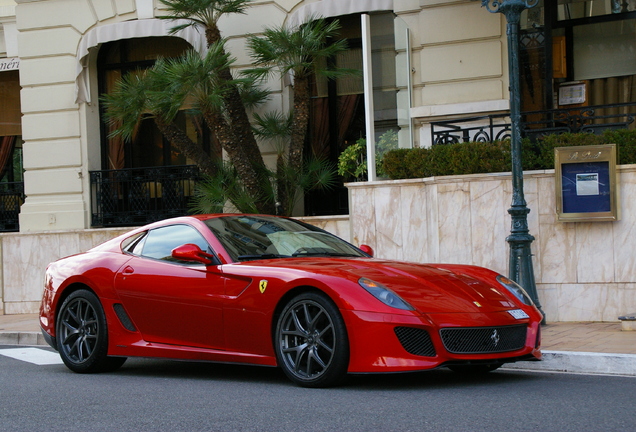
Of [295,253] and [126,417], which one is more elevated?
[295,253]

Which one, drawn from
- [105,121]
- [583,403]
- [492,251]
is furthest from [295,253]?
[105,121]

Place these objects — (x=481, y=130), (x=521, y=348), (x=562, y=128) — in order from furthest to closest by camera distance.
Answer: (x=481, y=130) → (x=562, y=128) → (x=521, y=348)

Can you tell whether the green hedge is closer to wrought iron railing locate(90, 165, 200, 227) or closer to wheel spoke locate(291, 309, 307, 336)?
wheel spoke locate(291, 309, 307, 336)

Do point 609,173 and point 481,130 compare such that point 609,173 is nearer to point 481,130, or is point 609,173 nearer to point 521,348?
point 481,130

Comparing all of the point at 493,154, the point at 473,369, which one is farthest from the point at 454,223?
the point at 473,369

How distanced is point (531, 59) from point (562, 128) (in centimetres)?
288

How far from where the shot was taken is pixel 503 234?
36.6 feet

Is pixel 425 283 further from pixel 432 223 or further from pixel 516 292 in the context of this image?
pixel 432 223

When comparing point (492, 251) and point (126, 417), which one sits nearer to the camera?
point (126, 417)

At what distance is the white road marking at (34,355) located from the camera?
9.66 meters

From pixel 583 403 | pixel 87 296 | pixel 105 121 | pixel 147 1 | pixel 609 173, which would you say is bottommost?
pixel 583 403

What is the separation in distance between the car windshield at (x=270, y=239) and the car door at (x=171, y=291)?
0.73 ft

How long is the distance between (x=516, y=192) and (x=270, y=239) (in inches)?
139

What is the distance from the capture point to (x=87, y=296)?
8180mm
